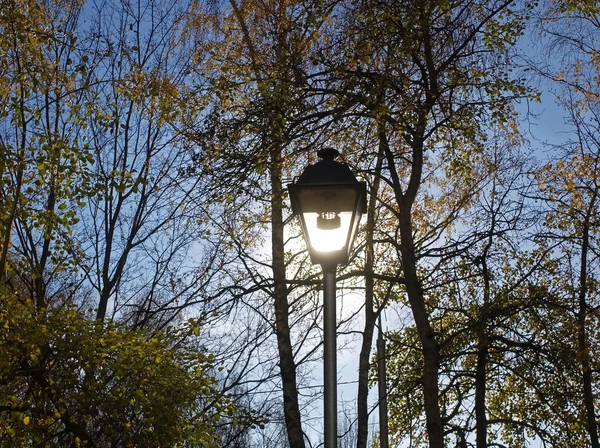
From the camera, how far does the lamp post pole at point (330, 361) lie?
4.42 m

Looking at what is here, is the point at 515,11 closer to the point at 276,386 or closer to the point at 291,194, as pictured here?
the point at 291,194

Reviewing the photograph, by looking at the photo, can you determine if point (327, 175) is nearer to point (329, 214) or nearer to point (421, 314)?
point (329, 214)

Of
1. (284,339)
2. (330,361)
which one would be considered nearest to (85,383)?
(284,339)

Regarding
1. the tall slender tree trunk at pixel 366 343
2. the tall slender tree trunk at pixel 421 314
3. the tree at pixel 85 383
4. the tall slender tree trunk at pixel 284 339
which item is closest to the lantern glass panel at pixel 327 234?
the tree at pixel 85 383

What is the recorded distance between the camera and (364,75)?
998 centimetres

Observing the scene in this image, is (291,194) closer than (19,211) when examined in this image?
Yes

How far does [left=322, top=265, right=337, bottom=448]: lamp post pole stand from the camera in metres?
4.42

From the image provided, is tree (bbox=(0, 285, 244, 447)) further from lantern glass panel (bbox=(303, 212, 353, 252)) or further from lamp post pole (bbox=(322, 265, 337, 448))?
lantern glass panel (bbox=(303, 212, 353, 252))

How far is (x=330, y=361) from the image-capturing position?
4.54 meters

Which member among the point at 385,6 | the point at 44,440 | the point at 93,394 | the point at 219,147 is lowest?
the point at 44,440

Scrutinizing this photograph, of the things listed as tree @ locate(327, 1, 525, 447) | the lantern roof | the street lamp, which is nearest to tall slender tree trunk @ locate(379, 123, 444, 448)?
tree @ locate(327, 1, 525, 447)

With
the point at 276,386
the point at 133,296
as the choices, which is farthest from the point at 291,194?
the point at 133,296

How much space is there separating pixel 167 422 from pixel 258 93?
4.39 metres

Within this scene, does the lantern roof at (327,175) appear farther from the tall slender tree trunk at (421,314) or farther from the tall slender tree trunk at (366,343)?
the tall slender tree trunk at (366,343)
